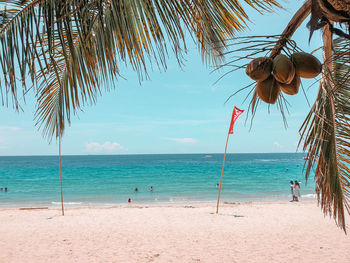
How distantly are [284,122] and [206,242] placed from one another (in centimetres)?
655

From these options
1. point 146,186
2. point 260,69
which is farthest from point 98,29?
point 146,186

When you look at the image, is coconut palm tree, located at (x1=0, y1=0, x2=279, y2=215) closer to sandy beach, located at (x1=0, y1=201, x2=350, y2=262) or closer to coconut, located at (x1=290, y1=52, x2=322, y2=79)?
coconut, located at (x1=290, y1=52, x2=322, y2=79)

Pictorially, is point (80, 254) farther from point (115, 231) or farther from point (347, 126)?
point (347, 126)

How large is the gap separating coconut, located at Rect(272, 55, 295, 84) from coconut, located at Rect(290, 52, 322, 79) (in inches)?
1.4

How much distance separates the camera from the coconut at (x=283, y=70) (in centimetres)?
87

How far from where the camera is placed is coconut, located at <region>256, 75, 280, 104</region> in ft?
3.15

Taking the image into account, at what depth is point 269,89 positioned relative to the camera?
969 millimetres

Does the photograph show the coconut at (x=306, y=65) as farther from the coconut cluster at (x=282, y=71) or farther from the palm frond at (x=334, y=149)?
the palm frond at (x=334, y=149)

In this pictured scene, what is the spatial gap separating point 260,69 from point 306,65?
0.50 feet

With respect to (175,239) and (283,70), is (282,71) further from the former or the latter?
(175,239)

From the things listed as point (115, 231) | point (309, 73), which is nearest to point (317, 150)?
point (309, 73)

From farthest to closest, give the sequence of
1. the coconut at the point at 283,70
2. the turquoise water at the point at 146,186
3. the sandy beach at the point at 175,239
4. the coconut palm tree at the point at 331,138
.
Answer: the turquoise water at the point at 146,186 < the sandy beach at the point at 175,239 < the coconut palm tree at the point at 331,138 < the coconut at the point at 283,70

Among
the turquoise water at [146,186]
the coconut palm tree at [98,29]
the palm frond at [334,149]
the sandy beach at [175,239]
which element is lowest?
the turquoise water at [146,186]

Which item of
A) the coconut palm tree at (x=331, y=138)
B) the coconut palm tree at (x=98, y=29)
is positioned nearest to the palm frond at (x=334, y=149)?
the coconut palm tree at (x=331, y=138)
